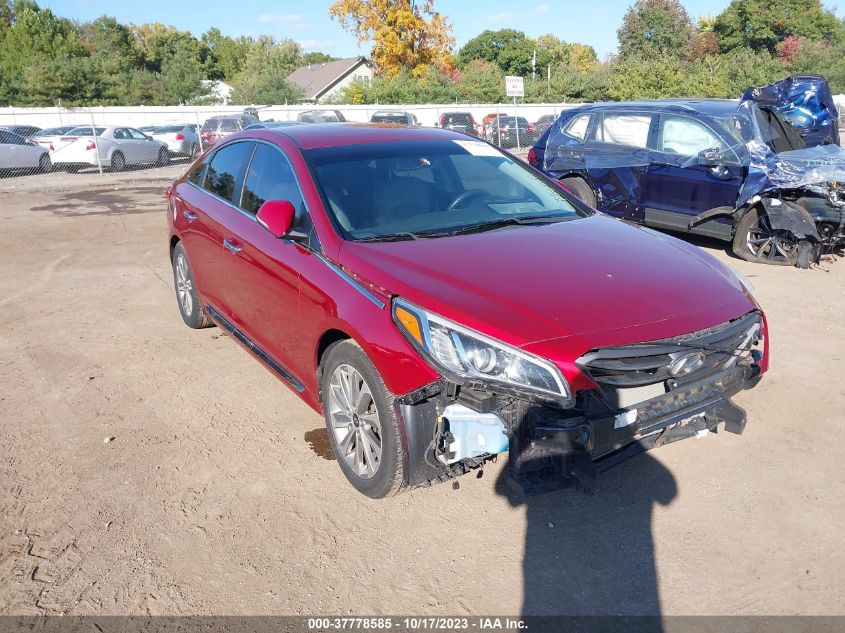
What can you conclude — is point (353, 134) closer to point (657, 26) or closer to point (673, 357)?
point (673, 357)

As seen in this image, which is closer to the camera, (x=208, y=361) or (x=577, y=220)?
(x=577, y=220)

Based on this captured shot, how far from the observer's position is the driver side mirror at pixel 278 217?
12.4ft

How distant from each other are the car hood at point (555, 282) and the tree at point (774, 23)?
2853 inches

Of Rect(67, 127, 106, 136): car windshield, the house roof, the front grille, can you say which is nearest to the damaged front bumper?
the front grille

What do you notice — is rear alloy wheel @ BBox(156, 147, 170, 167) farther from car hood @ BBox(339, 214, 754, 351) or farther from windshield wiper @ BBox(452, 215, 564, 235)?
car hood @ BBox(339, 214, 754, 351)

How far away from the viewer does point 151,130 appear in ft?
96.8

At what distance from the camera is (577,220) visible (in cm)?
431

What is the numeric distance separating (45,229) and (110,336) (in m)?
6.79

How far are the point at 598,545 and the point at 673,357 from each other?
88 cm

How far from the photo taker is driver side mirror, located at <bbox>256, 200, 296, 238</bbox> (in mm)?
3777

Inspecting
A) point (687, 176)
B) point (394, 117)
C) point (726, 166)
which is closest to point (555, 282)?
point (726, 166)

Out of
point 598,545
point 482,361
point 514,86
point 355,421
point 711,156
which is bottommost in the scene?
Result: point 598,545

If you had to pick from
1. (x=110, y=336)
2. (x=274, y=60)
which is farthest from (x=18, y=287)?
(x=274, y=60)

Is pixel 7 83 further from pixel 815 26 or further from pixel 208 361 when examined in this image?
pixel 815 26
